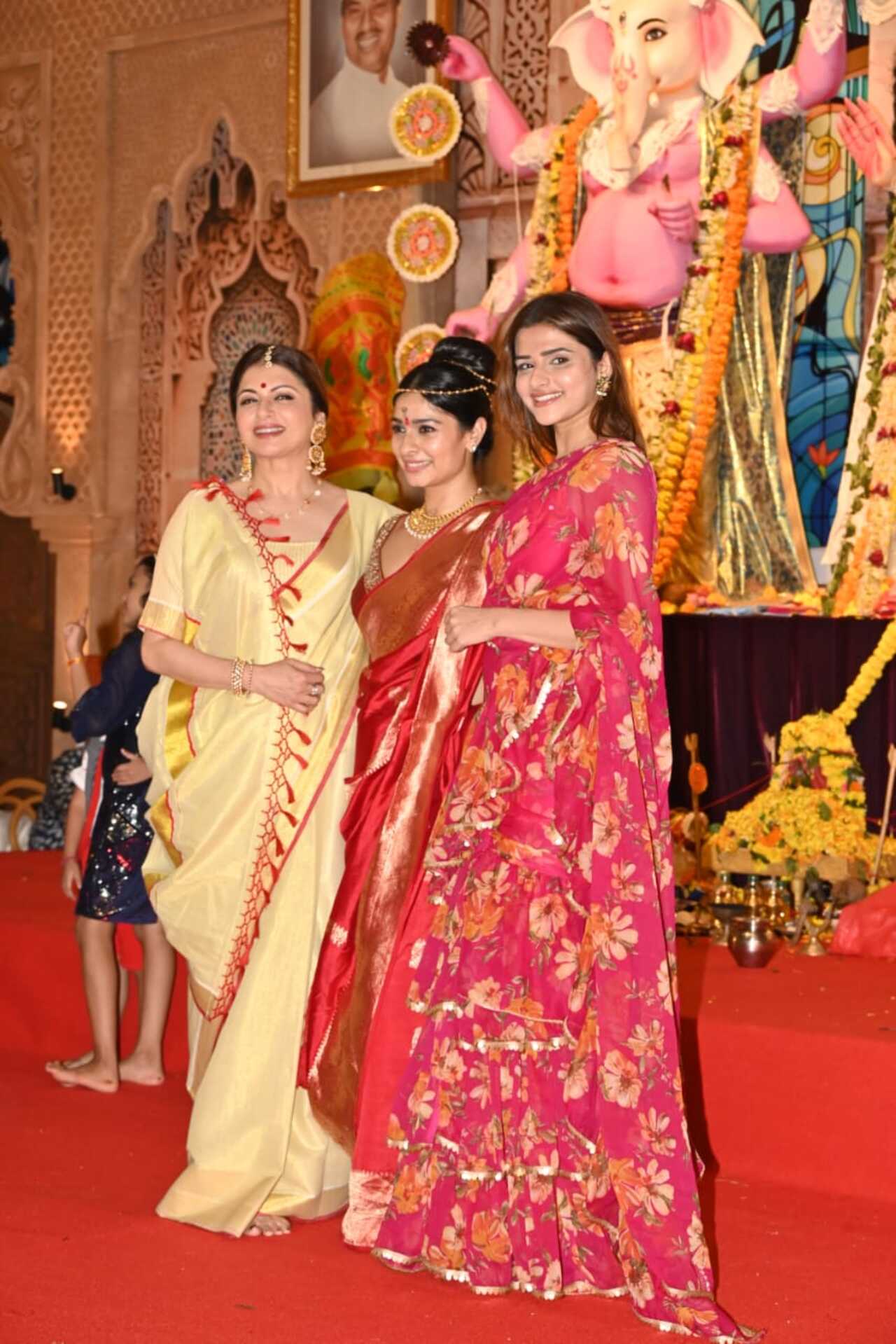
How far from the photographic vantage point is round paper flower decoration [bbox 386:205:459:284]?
7570 millimetres

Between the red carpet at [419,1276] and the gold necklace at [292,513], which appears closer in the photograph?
the red carpet at [419,1276]

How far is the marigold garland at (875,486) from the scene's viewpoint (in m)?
6.23

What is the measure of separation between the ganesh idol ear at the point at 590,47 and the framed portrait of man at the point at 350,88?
0.73 meters

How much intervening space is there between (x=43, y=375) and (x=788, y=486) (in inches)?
167

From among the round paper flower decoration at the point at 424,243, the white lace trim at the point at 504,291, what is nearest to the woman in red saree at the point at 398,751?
the white lace trim at the point at 504,291

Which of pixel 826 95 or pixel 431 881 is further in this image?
pixel 826 95

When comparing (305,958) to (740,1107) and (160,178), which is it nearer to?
(740,1107)

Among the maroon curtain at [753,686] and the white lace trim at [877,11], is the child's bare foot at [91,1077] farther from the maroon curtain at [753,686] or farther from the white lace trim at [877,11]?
the white lace trim at [877,11]

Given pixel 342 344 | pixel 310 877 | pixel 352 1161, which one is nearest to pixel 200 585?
pixel 310 877

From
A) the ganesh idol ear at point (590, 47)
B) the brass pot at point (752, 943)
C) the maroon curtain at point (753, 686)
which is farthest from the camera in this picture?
the ganesh idol ear at point (590, 47)

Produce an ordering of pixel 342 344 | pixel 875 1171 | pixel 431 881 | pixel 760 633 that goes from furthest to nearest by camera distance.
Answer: pixel 342 344 → pixel 760 633 → pixel 875 1171 → pixel 431 881

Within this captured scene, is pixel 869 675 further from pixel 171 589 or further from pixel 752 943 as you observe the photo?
pixel 171 589

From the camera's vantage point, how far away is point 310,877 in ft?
9.71

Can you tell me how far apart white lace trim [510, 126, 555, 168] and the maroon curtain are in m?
2.42
